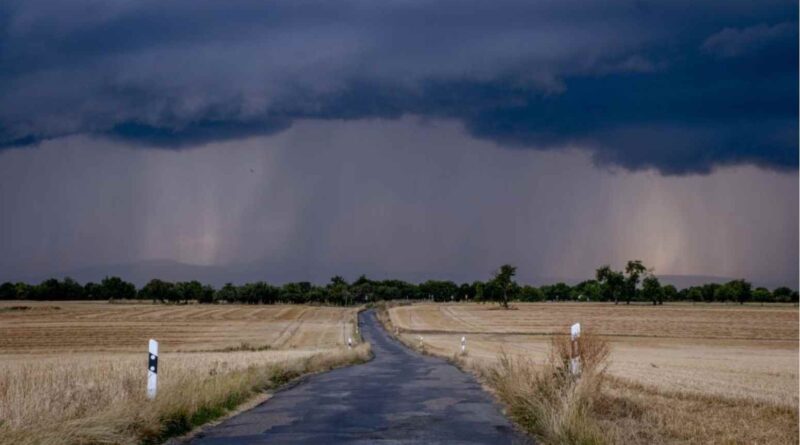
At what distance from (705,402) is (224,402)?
37.5ft

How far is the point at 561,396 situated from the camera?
43.7 ft

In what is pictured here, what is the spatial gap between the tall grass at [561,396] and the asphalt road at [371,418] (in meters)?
0.40

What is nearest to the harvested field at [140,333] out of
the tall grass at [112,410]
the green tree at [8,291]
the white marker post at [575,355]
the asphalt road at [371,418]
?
the asphalt road at [371,418]

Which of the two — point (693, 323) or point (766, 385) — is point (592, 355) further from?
point (693, 323)

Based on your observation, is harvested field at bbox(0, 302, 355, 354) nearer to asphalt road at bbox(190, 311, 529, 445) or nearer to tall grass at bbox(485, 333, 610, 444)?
asphalt road at bbox(190, 311, 529, 445)

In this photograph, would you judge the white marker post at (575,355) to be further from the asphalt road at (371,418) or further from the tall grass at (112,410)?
the tall grass at (112,410)

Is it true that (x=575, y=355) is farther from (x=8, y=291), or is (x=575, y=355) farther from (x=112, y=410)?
(x=8, y=291)

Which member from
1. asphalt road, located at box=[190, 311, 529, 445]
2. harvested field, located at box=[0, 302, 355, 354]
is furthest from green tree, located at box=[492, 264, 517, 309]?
asphalt road, located at box=[190, 311, 529, 445]

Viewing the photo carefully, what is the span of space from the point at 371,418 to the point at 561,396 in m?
3.37

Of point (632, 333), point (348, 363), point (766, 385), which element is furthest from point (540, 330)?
point (766, 385)

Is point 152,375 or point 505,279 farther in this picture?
point 505,279

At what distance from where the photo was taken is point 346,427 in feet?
42.4

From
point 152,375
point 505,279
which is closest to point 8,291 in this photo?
point 505,279

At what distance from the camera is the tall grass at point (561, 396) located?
1108 cm
